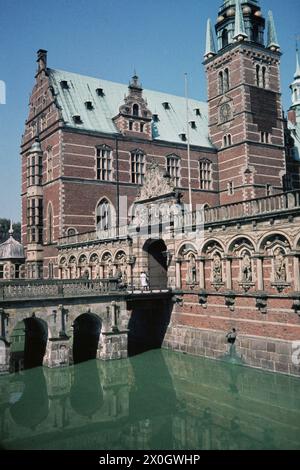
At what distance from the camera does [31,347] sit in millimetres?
25281

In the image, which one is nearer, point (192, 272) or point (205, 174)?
point (192, 272)

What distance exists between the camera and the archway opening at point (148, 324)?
2489cm

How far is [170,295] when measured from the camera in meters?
24.7

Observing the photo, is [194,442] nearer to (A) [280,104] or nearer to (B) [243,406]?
(B) [243,406]

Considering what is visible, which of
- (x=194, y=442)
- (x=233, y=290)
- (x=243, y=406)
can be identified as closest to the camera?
(x=194, y=442)

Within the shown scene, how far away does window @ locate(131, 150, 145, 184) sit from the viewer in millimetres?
37469

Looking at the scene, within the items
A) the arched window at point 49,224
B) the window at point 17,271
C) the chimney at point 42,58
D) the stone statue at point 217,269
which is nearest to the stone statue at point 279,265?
the stone statue at point 217,269

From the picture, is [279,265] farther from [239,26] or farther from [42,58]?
[42,58]

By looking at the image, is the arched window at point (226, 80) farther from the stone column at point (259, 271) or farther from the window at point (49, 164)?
the stone column at point (259, 271)

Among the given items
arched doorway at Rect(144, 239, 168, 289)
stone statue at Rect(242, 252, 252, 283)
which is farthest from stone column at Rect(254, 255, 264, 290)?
arched doorway at Rect(144, 239, 168, 289)

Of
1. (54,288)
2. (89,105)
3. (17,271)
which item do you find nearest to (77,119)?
(89,105)

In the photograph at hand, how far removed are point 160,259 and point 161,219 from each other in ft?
10.6

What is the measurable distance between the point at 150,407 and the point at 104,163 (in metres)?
23.6
